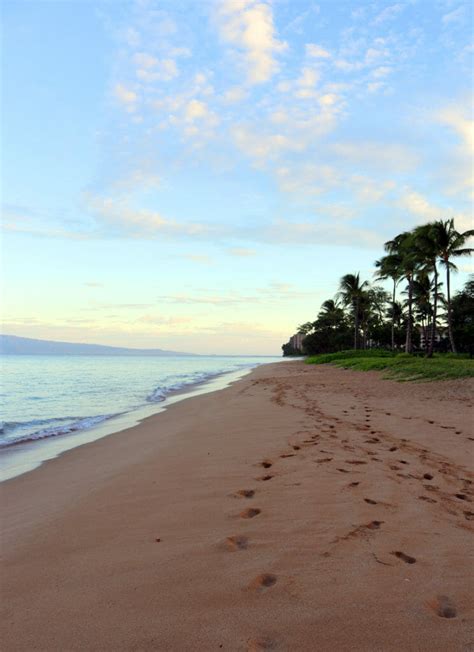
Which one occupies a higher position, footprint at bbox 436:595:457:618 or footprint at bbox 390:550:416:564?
footprint at bbox 390:550:416:564

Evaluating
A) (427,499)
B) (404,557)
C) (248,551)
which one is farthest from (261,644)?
(427,499)

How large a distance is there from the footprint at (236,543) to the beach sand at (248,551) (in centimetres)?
1

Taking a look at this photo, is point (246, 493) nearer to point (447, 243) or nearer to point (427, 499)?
point (427, 499)

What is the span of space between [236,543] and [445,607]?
4.43 ft

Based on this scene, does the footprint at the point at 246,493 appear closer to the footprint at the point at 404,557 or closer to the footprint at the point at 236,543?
the footprint at the point at 236,543

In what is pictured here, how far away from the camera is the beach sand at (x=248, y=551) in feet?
6.94

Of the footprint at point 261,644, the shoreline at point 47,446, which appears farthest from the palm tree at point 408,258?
the footprint at point 261,644

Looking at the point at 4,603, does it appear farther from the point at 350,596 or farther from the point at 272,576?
the point at 350,596

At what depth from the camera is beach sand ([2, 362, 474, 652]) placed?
212 cm

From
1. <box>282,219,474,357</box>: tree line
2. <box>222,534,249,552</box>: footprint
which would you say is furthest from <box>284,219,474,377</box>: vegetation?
<box>222,534,249,552</box>: footprint

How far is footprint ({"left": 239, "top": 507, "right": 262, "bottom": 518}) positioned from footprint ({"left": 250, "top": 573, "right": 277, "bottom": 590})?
3.14 feet

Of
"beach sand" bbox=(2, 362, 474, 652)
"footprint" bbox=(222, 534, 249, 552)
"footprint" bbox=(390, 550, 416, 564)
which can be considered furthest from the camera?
"footprint" bbox=(222, 534, 249, 552)

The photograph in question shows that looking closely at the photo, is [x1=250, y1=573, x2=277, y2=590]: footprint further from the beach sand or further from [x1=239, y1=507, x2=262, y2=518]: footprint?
[x1=239, y1=507, x2=262, y2=518]: footprint

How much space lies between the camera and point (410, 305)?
3581 cm
